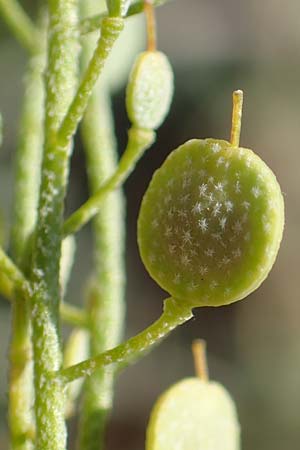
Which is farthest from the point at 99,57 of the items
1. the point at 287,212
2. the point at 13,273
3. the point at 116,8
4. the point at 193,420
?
the point at 287,212

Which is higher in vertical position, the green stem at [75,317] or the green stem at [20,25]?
the green stem at [20,25]

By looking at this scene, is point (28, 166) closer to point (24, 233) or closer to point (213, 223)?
point (24, 233)

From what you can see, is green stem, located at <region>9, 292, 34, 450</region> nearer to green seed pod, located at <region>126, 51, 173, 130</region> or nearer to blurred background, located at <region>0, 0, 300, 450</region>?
green seed pod, located at <region>126, 51, 173, 130</region>

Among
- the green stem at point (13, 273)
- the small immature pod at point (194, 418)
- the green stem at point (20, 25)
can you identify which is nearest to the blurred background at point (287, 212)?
the green stem at point (20, 25)

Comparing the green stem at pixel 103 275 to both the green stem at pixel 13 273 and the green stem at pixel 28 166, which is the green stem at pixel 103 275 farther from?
the green stem at pixel 13 273

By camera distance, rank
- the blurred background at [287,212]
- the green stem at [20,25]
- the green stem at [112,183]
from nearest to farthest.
Answer: the green stem at [112,183], the green stem at [20,25], the blurred background at [287,212]

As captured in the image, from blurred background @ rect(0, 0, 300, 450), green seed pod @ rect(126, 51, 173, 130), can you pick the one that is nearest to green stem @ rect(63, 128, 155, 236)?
green seed pod @ rect(126, 51, 173, 130)

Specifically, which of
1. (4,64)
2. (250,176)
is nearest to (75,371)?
(250,176)
